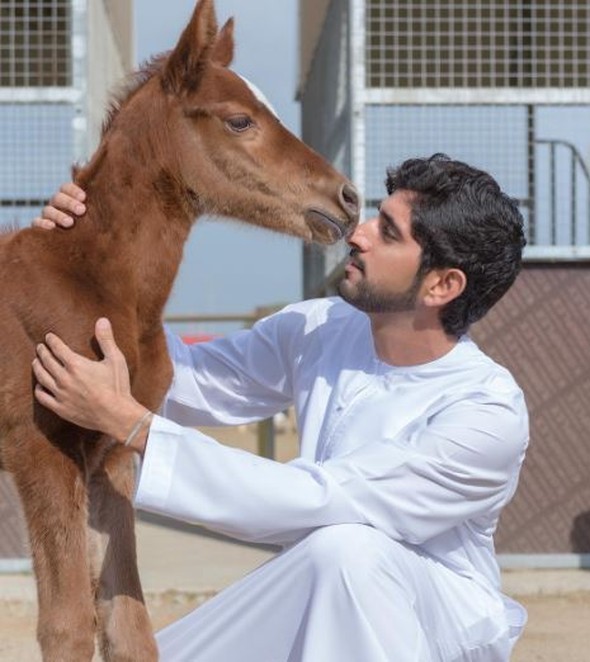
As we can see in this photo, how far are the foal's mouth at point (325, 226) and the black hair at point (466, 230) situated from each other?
0.17 meters

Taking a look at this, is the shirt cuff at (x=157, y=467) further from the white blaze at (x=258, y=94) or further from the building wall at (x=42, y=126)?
the building wall at (x=42, y=126)

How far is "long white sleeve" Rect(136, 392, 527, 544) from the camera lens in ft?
7.54

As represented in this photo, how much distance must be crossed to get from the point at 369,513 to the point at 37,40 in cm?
417

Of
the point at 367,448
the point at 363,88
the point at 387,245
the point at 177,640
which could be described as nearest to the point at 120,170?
the point at 387,245

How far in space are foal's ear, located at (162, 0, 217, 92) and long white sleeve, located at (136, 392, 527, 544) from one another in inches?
30.9

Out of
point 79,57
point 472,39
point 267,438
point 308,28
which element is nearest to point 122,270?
point 79,57

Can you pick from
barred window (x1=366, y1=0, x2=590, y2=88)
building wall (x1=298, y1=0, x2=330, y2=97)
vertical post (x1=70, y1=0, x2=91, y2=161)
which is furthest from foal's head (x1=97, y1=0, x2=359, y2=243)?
building wall (x1=298, y1=0, x2=330, y2=97)

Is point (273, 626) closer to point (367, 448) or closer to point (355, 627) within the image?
point (355, 627)

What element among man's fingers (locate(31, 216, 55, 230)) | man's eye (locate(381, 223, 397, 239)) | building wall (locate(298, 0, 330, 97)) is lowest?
man's eye (locate(381, 223, 397, 239))

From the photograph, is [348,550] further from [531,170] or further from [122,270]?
[531,170]

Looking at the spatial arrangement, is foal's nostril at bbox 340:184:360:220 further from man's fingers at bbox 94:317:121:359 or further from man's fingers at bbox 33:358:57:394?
man's fingers at bbox 33:358:57:394

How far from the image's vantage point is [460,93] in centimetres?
534

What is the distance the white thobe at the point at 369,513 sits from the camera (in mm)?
2289

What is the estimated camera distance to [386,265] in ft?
8.47
